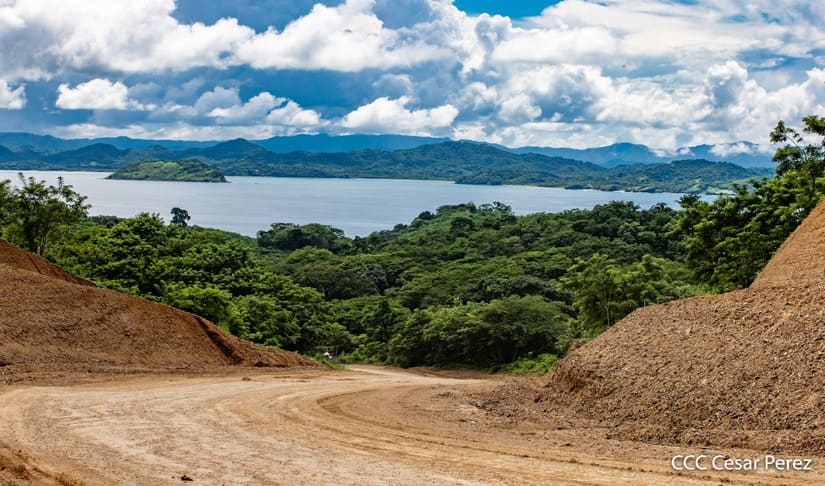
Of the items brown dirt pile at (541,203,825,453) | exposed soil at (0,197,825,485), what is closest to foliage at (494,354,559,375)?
exposed soil at (0,197,825,485)

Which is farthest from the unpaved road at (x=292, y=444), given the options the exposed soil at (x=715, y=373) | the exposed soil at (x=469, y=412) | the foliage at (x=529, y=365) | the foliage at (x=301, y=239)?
the foliage at (x=301, y=239)

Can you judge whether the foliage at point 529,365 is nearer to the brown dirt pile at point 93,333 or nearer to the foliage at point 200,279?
the foliage at point 200,279

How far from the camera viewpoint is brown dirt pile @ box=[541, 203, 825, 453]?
11.5m

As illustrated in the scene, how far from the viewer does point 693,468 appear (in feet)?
32.2

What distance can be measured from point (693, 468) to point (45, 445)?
879 centimetres

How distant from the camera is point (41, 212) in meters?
39.3

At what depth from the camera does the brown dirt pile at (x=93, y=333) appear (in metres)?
21.4

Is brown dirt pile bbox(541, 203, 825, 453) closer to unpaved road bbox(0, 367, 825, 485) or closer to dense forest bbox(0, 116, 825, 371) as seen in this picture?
unpaved road bbox(0, 367, 825, 485)

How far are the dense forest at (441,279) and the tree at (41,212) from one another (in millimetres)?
66

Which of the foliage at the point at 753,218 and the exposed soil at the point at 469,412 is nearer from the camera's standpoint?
the exposed soil at the point at 469,412

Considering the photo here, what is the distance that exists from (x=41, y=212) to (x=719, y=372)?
35.5 m

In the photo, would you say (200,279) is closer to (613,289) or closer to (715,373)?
(613,289)

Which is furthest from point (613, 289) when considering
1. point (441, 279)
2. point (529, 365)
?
point (441, 279)

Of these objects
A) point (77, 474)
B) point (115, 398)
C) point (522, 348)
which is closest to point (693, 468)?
point (77, 474)
